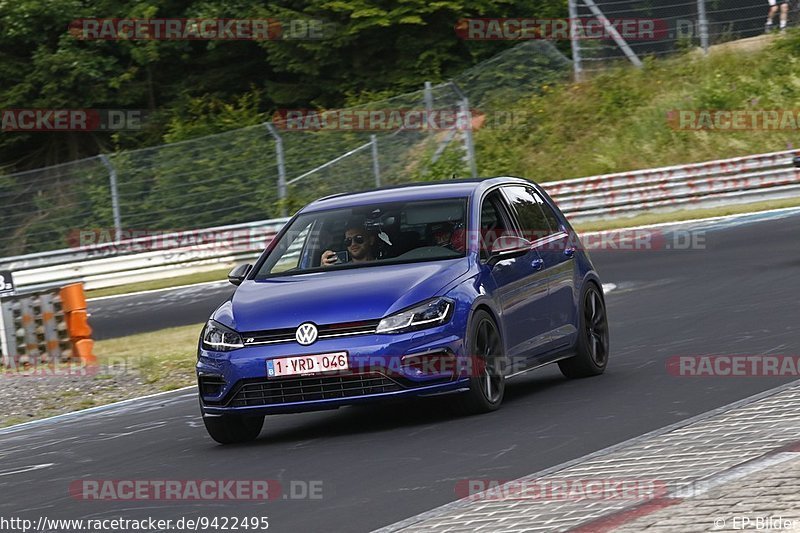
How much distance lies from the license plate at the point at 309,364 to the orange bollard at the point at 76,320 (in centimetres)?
837

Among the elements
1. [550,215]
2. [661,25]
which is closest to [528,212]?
[550,215]

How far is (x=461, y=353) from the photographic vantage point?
9.48m

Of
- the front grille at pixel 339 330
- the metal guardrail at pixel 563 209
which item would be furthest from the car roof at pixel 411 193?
the metal guardrail at pixel 563 209

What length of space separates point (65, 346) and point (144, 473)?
28.9 ft

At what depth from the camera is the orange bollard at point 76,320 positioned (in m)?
17.3

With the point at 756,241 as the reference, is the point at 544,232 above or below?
above

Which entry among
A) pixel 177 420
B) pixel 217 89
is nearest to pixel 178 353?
pixel 177 420

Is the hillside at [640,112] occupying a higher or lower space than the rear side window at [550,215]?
lower

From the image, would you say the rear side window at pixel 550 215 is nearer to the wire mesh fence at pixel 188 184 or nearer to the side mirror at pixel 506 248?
the side mirror at pixel 506 248

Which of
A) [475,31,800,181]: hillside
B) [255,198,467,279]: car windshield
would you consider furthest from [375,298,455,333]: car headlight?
[475,31,800,181]: hillside

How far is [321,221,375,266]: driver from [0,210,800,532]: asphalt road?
1098mm

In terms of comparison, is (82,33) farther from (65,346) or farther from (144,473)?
(144,473)

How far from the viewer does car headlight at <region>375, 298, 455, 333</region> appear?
30.7 feet

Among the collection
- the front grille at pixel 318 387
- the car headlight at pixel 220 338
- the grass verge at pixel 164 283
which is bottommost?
the grass verge at pixel 164 283
